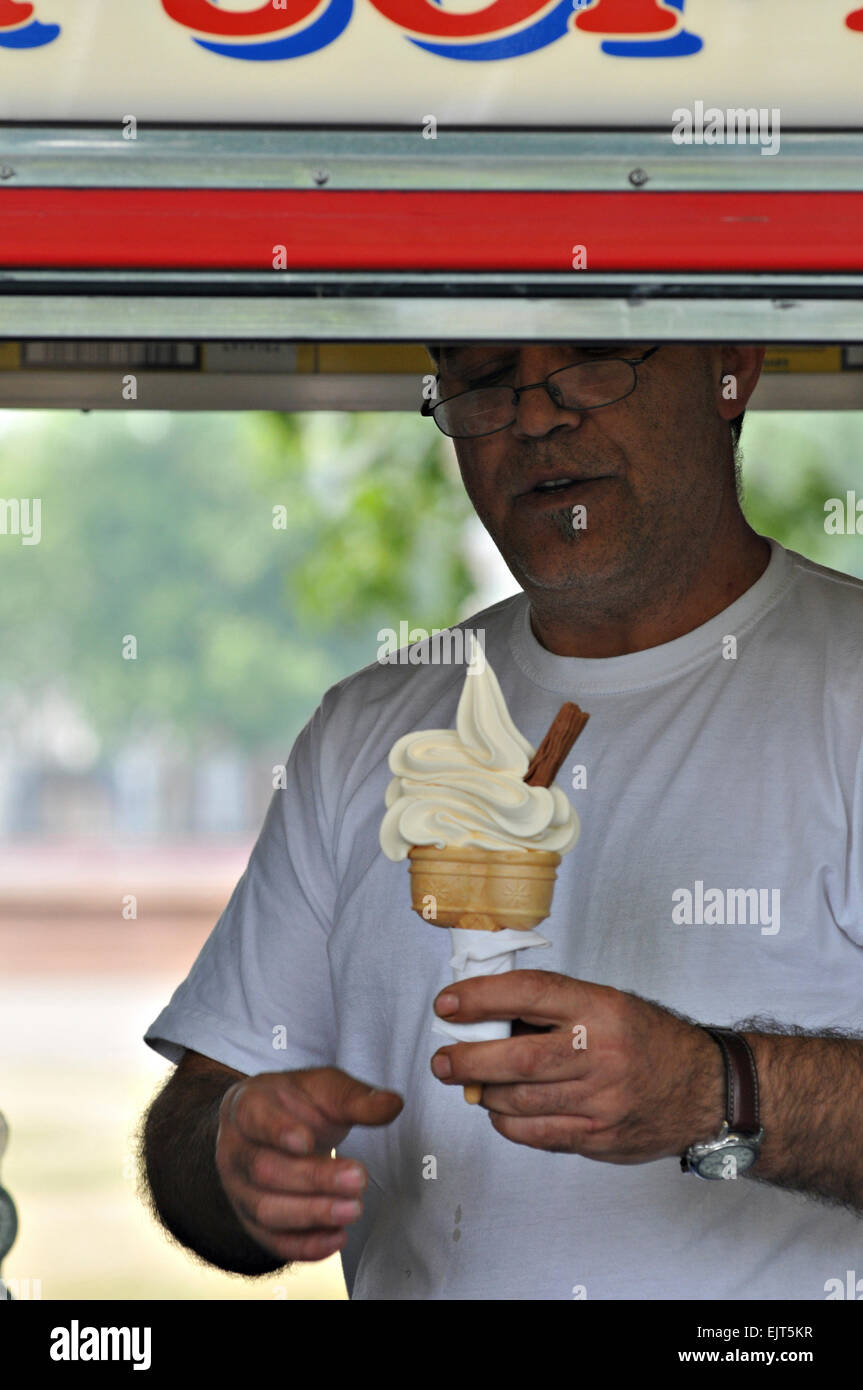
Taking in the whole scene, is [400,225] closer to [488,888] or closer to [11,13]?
[11,13]

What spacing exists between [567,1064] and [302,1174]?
0.43 metres

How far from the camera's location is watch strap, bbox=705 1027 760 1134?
1.65 meters

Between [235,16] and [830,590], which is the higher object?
[235,16]

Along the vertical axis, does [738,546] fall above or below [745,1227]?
above

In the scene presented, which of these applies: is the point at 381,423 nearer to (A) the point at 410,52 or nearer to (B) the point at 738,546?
(B) the point at 738,546

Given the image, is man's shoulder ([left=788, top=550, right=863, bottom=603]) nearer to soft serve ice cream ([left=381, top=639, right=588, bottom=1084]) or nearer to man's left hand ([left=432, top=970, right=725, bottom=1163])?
soft serve ice cream ([left=381, top=639, right=588, bottom=1084])

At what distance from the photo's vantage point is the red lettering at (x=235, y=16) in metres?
1.23

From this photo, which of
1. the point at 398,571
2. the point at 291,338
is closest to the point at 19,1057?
the point at 398,571

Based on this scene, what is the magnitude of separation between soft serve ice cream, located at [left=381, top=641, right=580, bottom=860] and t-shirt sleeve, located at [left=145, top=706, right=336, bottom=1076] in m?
0.62

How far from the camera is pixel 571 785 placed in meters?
2.18

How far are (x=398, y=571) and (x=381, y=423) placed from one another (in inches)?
28.2

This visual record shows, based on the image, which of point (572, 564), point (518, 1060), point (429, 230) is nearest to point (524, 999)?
point (518, 1060)

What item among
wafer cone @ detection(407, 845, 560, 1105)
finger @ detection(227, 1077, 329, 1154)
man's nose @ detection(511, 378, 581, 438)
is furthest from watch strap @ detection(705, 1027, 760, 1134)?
man's nose @ detection(511, 378, 581, 438)

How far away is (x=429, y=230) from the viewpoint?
1251 mm
